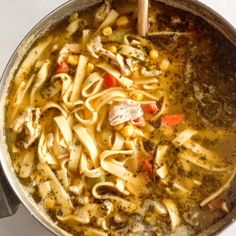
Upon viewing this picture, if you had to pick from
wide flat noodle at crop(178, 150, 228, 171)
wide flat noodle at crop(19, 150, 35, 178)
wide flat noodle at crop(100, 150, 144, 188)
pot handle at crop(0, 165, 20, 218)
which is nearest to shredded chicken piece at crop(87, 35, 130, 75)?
wide flat noodle at crop(100, 150, 144, 188)

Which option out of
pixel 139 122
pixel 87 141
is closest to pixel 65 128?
pixel 87 141

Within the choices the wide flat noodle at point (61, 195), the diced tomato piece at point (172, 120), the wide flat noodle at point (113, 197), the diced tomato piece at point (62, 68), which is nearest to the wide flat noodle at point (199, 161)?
the diced tomato piece at point (172, 120)

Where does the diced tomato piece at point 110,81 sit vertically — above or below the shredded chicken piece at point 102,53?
below

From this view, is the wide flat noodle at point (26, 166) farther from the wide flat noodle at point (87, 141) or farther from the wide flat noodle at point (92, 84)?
the wide flat noodle at point (92, 84)

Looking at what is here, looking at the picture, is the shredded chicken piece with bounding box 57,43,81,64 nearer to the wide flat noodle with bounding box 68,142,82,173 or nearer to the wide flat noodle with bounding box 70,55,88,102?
the wide flat noodle with bounding box 70,55,88,102

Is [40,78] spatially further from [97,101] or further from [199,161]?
[199,161]

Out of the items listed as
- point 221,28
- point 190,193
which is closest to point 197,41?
point 221,28
